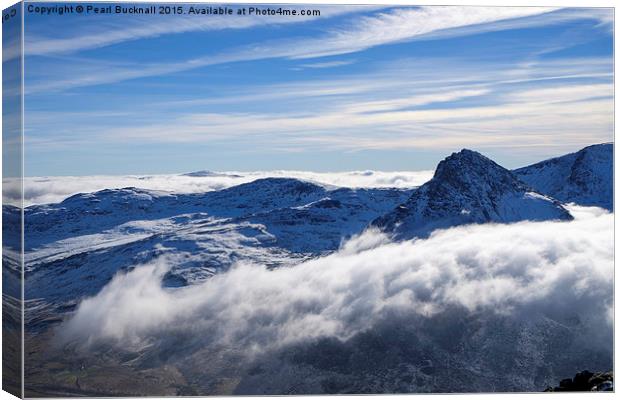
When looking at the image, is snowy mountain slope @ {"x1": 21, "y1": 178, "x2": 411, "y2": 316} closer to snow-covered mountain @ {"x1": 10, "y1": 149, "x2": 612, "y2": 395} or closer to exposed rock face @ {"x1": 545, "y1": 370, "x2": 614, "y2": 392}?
snow-covered mountain @ {"x1": 10, "y1": 149, "x2": 612, "y2": 395}

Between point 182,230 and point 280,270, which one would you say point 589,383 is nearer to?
point 280,270

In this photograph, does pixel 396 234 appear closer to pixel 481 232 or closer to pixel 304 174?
pixel 481 232

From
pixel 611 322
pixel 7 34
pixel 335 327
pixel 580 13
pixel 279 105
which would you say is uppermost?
pixel 580 13

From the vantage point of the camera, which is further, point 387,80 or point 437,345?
point 437,345

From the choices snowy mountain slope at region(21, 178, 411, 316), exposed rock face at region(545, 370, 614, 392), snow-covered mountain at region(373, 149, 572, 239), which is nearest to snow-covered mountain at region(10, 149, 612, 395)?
snowy mountain slope at region(21, 178, 411, 316)

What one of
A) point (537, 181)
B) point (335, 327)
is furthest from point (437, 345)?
point (537, 181)

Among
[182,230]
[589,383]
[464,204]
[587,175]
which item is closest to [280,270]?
[182,230]

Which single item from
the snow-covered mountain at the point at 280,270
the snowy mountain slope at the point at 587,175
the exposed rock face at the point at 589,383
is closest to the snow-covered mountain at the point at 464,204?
the snow-covered mountain at the point at 280,270
